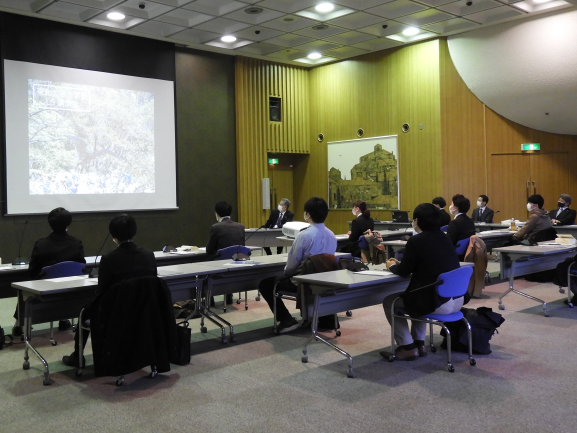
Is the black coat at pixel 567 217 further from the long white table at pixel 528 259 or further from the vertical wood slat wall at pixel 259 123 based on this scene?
the vertical wood slat wall at pixel 259 123

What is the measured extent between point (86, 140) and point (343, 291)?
735 cm

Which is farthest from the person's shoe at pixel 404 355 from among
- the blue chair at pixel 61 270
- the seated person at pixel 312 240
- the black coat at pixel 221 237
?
the blue chair at pixel 61 270

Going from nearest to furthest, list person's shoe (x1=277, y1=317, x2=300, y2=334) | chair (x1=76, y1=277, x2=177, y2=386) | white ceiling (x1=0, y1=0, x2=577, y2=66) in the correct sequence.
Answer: chair (x1=76, y1=277, x2=177, y2=386)
person's shoe (x1=277, y1=317, x2=300, y2=334)
white ceiling (x1=0, y1=0, x2=577, y2=66)

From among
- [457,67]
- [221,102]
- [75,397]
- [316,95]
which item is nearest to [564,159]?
[457,67]

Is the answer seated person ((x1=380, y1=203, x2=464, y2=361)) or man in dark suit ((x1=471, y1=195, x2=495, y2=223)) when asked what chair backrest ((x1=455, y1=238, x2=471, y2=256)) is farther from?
man in dark suit ((x1=471, y1=195, x2=495, y2=223))

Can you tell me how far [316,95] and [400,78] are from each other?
235 cm

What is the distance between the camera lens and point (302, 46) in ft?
39.4

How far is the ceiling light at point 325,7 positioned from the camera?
31.1 ft

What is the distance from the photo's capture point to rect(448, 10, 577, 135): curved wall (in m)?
9.99

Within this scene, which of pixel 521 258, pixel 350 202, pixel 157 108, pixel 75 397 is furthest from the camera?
pixel 350 202

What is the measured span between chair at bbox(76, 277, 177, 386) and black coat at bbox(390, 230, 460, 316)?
5.73 feet

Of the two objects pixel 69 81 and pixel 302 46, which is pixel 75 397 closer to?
pixel 69 81

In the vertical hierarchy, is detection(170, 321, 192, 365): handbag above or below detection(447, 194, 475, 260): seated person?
below

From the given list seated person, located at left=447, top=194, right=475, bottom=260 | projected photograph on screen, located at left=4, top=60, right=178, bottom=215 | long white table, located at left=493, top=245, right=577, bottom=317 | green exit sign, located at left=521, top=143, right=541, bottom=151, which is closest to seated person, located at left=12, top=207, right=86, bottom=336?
seated person, located at left=447, top=194, right=475, bottom=260
